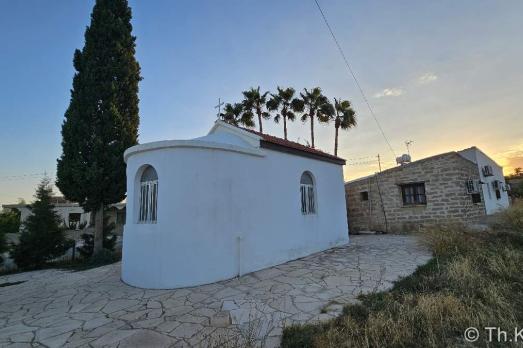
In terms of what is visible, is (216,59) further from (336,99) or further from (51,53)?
(336,99)

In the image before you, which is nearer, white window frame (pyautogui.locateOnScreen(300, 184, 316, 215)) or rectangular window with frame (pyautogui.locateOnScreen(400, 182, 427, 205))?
white window frame (pyautogui.locateOnScreen(300, 184, 316, 215))

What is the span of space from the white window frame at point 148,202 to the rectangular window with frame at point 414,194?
13037 millimetres

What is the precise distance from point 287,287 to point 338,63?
7501mm

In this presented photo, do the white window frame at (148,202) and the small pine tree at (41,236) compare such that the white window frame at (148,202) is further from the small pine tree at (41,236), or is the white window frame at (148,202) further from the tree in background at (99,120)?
the small pine tree at (41,236)

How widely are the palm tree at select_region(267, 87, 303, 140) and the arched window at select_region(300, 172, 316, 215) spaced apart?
14.1 metres

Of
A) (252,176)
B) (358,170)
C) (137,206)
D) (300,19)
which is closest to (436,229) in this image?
(252,176)

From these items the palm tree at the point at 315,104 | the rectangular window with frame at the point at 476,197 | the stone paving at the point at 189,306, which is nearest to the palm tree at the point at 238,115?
the palm tree at the point at 315,104

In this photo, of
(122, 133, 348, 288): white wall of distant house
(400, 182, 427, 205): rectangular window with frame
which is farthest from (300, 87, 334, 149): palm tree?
(122, 133, 348, 288): white wall of distant house

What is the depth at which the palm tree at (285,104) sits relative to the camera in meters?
22.3

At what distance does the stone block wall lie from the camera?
12.5 metres

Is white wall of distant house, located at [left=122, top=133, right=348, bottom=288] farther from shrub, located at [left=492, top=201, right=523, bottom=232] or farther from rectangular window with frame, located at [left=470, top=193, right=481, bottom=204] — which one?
rectangular window with frame, located at [left=470, top=193, right=481, bottom=204]

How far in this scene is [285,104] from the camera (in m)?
22.5

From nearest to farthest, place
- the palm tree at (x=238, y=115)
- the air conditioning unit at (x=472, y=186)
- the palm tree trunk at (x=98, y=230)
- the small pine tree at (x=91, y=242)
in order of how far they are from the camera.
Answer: the palm tree trunk at (x=98, y=230) < the small pine tree at (x=91, y=242) < the air conditioning unit at (x=472, y=186) < the palm tree at (x=238, y=115)

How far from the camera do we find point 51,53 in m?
8.92
